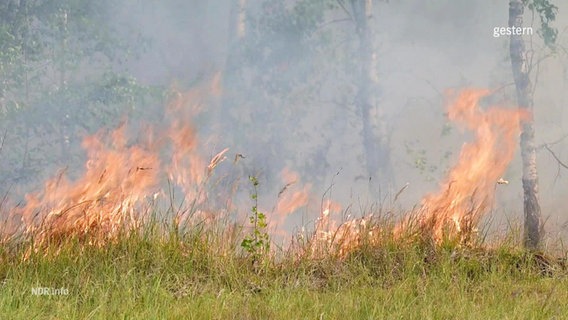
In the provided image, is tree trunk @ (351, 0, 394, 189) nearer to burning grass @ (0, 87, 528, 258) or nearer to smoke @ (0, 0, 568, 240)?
smoke @ (0, 0, 568, 240)

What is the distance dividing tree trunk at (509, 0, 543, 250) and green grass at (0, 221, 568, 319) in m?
3.21

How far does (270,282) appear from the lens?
232 inches

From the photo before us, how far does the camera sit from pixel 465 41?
19375 millimetres

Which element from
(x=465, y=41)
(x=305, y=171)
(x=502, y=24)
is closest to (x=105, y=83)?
(x=305, y=171)

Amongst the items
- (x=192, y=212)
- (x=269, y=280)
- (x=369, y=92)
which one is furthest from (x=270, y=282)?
(x=369, y=92)

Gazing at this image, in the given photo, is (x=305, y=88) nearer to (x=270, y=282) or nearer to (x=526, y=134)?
(x=526, y=134)

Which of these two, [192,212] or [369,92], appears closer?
[192,212]

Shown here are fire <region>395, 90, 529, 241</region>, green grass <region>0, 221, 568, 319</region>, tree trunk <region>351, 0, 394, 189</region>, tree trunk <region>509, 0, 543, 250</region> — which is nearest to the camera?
green grass <region>0, 221, 568, 319</region>

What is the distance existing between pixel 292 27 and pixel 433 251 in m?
9.60

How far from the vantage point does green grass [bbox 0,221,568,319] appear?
485 cm

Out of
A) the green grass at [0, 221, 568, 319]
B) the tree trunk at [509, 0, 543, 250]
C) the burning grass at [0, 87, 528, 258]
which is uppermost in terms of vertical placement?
the tree trunk at [509, 0, 543, 250]

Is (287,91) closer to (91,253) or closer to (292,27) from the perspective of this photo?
(292,27)

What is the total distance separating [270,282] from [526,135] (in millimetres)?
5672

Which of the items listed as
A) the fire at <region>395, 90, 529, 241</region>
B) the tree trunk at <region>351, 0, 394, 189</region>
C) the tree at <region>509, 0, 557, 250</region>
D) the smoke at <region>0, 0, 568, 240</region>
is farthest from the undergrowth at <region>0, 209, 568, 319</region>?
the tree trunk at <region>351, 0, 394, 189</region>
